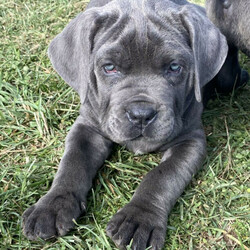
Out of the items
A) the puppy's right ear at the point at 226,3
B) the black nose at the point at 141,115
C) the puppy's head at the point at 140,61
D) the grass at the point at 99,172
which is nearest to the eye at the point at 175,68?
A: the puppy's head at the point at 140,61

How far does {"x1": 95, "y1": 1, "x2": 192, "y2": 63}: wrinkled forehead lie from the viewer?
3.82 metres

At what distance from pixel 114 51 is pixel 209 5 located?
5.86 ft

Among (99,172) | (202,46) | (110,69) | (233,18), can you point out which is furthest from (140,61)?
(233,18)

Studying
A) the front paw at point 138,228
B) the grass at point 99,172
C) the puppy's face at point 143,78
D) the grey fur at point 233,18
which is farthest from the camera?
the grey fur at point 233,18

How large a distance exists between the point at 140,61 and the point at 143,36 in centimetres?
21

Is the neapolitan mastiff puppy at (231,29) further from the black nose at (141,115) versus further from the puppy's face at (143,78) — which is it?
the black nose at (141,115)

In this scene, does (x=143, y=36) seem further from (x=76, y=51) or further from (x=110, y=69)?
(x=76, y=51)

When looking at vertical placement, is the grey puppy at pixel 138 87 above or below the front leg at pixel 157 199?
above

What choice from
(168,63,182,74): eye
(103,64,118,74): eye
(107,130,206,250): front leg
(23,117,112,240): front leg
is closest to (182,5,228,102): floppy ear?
(168,63,182,74): eye

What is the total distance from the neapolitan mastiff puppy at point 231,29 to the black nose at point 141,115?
1.68m

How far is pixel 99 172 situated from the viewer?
13.9 feet

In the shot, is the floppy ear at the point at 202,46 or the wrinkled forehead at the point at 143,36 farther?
the floppy ear at the point at 202,46

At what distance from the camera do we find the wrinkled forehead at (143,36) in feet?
12.5

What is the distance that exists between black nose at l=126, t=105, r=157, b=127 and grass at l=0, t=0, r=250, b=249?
2.17 feet
